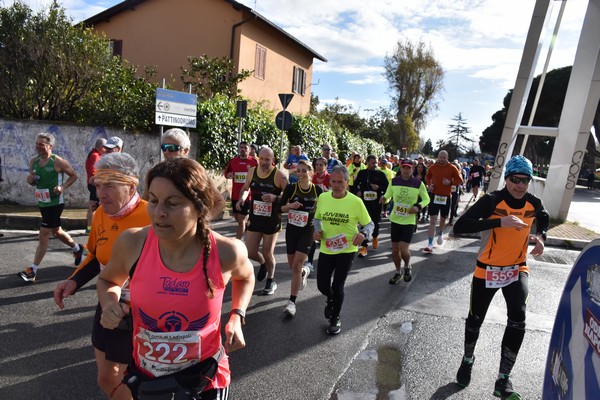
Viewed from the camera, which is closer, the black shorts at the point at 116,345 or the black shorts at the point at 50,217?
the black shorts at the point at 116,345

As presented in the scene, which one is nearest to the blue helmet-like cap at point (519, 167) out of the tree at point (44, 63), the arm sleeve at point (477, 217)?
the arm sleeve at point (477, 217)

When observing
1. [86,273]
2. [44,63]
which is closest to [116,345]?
[86,273]

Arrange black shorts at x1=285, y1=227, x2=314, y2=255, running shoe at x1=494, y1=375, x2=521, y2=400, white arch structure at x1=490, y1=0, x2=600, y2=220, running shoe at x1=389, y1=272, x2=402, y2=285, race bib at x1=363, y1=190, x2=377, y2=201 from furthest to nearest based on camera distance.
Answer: white arch structure at x1=490, y1=0, x2=600, y2=220 < race bib at x1=363, y1=190, x2=377, y2=201 < running shoe at x1=389, y1=272, x2=402, y2=285 < black shorts at x1=285, y1=227, x2=314, y2=255 < running shoe at x1=494, y1=375, x2=521, y2=400

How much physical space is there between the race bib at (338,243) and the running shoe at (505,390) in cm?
198

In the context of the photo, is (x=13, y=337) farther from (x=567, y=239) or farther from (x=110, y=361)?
(x=567, y=239)

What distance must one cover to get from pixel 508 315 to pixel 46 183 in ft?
19.2

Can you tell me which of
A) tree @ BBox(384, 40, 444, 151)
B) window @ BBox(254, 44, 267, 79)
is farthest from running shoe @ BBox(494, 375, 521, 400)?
tree @ BBox(384, 40, 444, 151)

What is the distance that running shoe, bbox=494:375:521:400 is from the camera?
371 centimetres

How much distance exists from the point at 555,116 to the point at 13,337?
50554 mm

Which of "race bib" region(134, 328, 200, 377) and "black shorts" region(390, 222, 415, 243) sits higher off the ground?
"race bib" region(134, 328, 200, 377)

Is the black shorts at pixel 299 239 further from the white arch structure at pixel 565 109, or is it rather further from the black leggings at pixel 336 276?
the white arch structure at pixel 565 109

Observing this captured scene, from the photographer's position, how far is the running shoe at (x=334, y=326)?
5.01 meters

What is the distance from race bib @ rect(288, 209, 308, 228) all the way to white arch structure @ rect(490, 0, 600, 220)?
10440 millimetres

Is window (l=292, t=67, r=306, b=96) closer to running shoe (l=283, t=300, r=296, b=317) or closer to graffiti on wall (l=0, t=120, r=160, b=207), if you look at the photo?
graffiti on wall (l=0, t=120, r=160, b=207)
